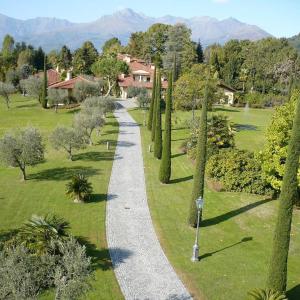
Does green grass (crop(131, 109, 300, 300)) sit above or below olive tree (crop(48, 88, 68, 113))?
below

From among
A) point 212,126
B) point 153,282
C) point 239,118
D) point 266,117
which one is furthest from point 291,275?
point 266,117

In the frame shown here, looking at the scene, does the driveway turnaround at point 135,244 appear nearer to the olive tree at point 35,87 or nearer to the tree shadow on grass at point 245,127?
the tree shadow on grass at point 245,127

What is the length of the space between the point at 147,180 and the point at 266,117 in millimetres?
42646

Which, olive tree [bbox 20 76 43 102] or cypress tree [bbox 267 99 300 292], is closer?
cypress tree [bbox 267 99 300 292]

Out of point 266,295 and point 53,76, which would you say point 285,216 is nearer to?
point 266,295

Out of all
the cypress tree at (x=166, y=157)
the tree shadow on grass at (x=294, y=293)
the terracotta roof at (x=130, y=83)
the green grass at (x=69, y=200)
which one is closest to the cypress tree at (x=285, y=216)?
the tree shadow on grass at (x=294, y=293)

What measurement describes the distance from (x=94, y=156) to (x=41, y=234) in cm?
2175

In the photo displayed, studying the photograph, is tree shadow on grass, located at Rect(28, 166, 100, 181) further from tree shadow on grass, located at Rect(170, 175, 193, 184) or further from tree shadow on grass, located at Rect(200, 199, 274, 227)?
tree shadow on grass, located at Rect(200, 199, 274, 227)

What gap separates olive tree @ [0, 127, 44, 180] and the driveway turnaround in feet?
21.7

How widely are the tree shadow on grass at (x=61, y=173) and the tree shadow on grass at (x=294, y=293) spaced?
20.3 meters

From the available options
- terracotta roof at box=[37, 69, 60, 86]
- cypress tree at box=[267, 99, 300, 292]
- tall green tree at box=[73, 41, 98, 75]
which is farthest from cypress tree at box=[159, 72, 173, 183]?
tall green tree at box=[73, 41, 98, 75]

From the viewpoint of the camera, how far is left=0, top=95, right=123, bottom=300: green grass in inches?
799

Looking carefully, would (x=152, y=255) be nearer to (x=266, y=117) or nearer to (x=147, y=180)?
(x=147, y=180)

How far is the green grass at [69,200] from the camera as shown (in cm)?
2030
